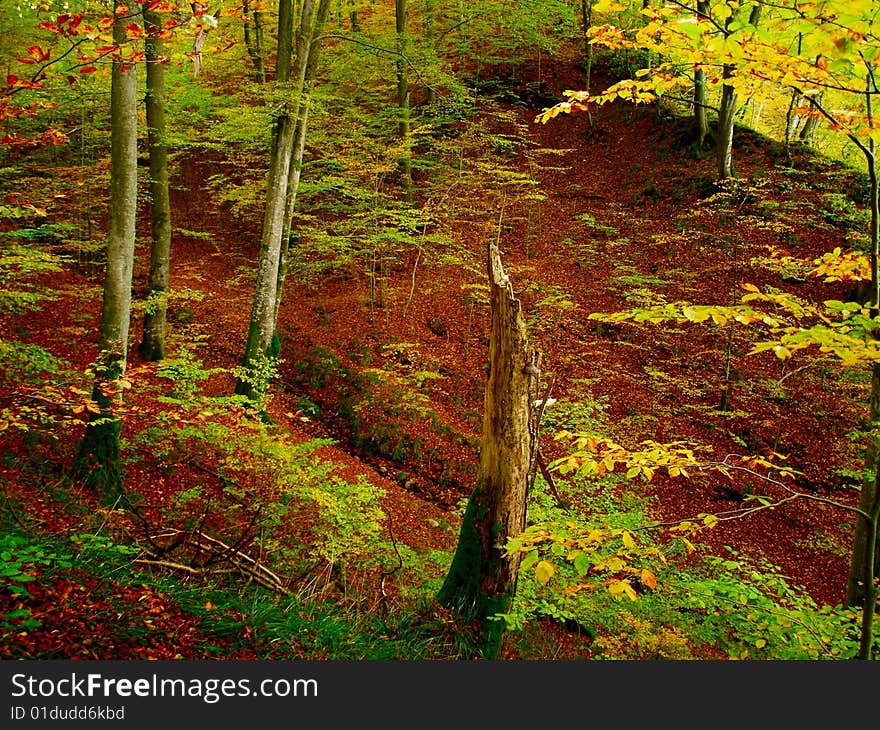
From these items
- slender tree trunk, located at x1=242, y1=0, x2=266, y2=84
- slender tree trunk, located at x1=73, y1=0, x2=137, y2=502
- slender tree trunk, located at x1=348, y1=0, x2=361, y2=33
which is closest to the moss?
slender tree trunk, located at x1=73, y1=0, x2=137, y2=502

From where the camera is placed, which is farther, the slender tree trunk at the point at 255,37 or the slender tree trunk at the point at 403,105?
the slender tree trunk at the point at 255,37

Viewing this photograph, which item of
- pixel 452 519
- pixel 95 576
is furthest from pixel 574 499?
pixel 95 576

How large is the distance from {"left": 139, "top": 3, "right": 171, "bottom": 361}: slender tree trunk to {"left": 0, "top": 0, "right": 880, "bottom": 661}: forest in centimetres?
6

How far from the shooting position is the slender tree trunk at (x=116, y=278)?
5.45 meters

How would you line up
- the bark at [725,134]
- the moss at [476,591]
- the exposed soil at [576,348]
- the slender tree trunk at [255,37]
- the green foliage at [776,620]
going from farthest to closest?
1. the bark at [725,134]
2. the slender tree trunk at [255,37]
3. the exposed soil at [576,348]
4. the moss at [476,591]
5. the green foliage at [776,620]

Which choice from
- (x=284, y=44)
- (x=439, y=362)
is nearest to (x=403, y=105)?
(x=284, y=44)

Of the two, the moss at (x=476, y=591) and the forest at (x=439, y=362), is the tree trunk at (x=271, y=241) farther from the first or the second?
the moss at (x=476, y=591)

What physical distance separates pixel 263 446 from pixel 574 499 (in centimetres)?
436

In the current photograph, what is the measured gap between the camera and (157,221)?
30.1 feet

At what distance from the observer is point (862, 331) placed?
8.34 feet

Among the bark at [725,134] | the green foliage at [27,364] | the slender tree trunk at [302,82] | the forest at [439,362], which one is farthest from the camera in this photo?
the bark at [725,134]

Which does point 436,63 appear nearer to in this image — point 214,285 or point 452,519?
point 214,285

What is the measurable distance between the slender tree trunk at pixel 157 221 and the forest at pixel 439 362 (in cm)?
6

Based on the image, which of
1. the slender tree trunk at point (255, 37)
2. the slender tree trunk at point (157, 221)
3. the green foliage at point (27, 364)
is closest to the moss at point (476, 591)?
the green foliage at point (27, 364)
